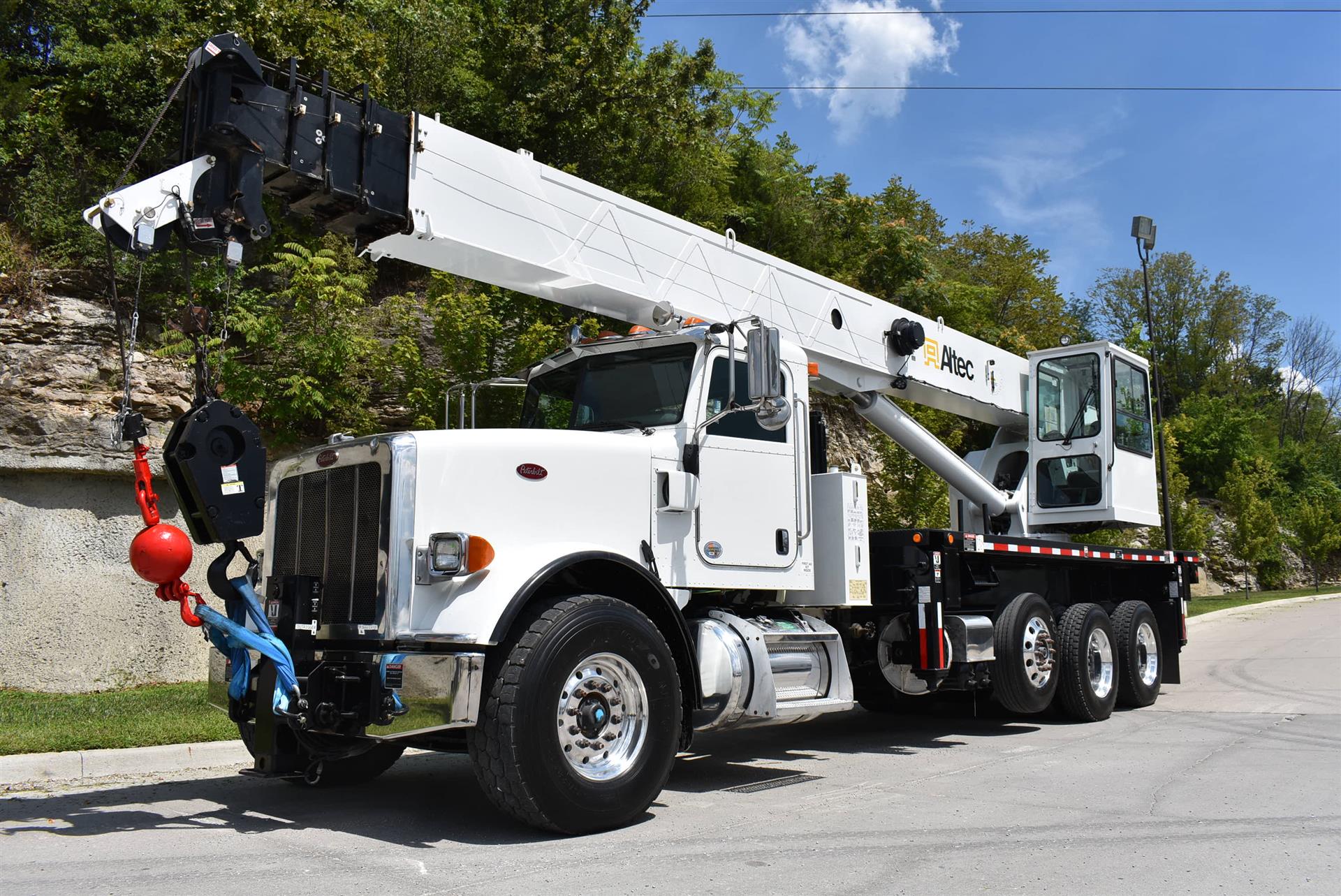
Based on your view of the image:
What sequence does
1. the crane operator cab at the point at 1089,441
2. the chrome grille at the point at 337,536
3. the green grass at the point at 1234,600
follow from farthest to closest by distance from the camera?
1. the green grass at the point at 1234,600
2. the crane operator cab at the point at 1089,441
3. the chrome grille at the point at 337,536

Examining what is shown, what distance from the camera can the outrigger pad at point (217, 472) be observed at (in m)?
5.42

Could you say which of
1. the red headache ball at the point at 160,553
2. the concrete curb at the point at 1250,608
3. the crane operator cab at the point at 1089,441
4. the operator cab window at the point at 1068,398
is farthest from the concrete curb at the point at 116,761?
the concrete curb at the point at 1250,608

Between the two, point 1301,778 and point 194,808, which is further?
point 1301,778

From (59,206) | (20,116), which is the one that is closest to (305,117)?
(59,206)

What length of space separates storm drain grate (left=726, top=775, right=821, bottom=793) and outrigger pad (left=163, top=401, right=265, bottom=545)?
3.50m

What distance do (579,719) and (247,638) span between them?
5.70 ft

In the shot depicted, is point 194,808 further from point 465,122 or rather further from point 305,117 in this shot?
point 465,122

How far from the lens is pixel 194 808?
21.1ft

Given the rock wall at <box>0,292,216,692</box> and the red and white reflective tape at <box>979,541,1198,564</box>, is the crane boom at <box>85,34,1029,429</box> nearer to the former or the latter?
the red and white reflective tape at <box>979,541,1198,564</box>

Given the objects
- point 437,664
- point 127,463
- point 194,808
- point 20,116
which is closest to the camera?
point 437,664

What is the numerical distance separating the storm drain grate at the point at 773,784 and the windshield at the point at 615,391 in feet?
8.05

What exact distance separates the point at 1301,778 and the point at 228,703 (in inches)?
269

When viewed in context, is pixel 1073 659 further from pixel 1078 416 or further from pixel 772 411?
pixel 772 411

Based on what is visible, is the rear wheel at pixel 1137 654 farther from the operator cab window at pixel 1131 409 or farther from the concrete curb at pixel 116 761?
the concrete curb at pixel 116 761
